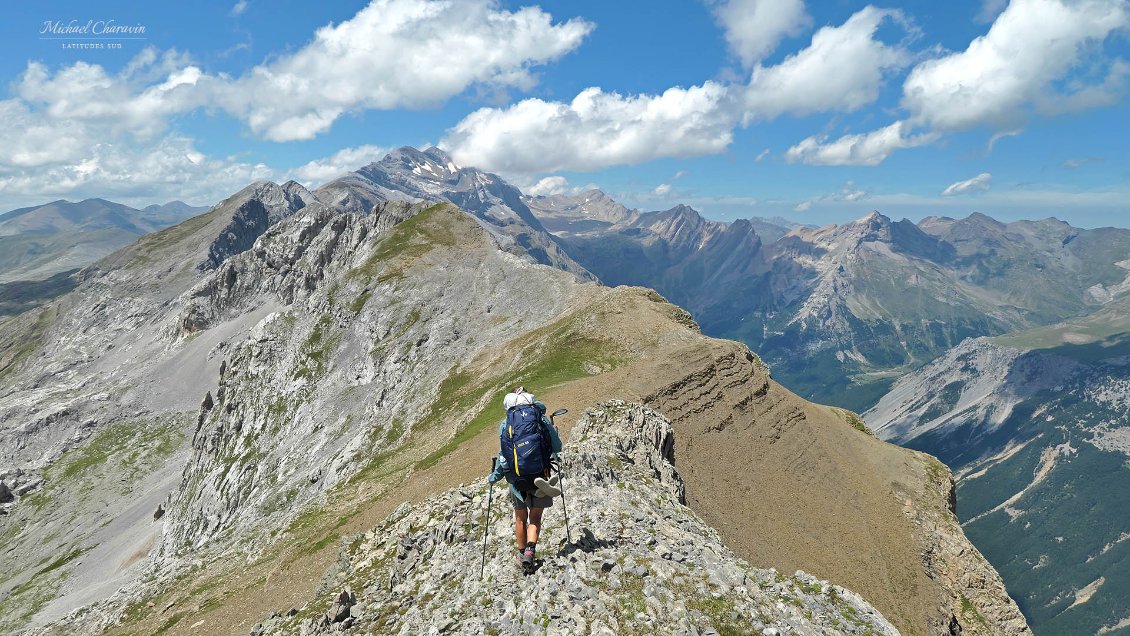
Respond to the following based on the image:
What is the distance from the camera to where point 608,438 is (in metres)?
28.5

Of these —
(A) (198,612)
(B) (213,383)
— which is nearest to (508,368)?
(A) (198,612)

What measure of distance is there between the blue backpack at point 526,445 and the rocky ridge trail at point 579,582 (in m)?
3.00

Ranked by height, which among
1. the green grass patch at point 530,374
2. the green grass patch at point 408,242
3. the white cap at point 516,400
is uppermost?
the green grass patch at point 408,242

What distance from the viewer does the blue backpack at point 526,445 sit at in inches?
579

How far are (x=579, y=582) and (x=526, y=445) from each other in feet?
13.4

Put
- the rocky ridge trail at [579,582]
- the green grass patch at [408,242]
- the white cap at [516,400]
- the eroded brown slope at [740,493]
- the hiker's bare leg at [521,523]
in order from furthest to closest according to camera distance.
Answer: the green grass patch at [408,242] → the eroded brown slope at [740,493] → the hiker's bare leg at [521,523] → the white cap at [516,400] → the rocky ridge trail at [579,582]

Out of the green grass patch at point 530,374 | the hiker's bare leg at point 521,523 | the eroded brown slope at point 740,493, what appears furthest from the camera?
the green grass patch at point 530,374

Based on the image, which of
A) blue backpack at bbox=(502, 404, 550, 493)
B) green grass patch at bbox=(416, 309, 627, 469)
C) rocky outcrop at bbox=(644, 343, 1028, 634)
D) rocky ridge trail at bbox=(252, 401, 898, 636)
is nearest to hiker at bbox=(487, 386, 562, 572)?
blue backpack at bbox=(502, 404, 550, 493)

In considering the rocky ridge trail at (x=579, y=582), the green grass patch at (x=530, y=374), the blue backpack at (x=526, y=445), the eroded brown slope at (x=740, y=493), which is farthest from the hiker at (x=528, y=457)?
the green grass patch at (x=530, y=374)

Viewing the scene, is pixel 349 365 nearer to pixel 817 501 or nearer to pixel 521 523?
pixel 817 501

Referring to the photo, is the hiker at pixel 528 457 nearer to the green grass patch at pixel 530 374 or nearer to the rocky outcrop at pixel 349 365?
the green grass patch at pixel 530 374

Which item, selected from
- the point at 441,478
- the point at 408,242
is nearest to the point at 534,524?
the point at 441,478

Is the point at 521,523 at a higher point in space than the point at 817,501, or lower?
higher

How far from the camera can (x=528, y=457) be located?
14.7 m
